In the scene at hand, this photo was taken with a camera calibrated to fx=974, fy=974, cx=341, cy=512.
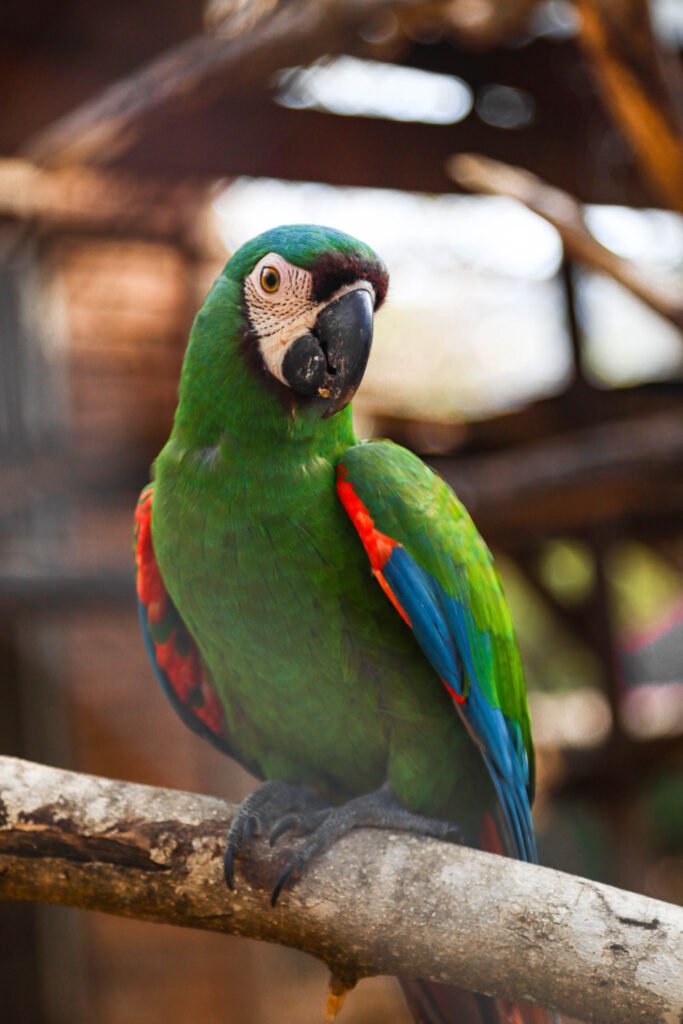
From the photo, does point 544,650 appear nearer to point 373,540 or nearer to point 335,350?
point 373,540

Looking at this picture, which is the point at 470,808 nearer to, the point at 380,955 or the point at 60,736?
the point at 380,955

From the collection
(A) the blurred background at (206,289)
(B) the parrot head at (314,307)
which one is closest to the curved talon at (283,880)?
(B) the parrot head at (314,307)

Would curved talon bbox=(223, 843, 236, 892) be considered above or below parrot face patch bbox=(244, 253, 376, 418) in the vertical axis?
below

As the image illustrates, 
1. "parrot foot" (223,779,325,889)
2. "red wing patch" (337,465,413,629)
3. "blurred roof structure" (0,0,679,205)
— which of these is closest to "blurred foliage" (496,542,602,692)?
"blurred roof structure" (0,0,679,205)

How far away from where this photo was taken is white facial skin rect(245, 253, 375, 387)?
148 cm

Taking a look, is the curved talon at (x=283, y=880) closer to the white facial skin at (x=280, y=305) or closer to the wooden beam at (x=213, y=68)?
the white facial skin at (x=280, y=305)

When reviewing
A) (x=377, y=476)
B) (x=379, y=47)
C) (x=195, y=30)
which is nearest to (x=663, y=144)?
(x=379, y=47)

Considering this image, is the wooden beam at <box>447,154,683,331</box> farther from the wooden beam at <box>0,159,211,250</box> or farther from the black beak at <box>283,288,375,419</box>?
the black beak at <box>283,288,375,419</box>

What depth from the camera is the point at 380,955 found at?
4.56ft

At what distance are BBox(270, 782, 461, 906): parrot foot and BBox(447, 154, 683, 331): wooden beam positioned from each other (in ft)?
5.84

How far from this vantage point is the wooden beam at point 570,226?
286 centimetres

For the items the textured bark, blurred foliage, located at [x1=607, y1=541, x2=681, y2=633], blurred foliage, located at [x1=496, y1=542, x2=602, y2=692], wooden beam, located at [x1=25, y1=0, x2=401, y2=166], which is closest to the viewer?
the textured bark

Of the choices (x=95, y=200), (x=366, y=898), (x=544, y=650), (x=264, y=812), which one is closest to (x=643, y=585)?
(x=544, y=650)

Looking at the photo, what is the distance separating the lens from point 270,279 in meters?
1.50
